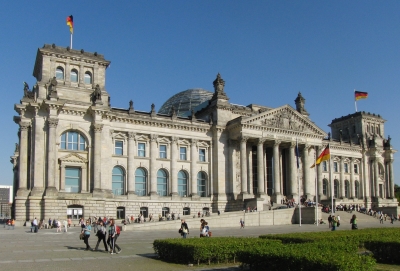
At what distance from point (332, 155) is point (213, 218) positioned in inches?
1698

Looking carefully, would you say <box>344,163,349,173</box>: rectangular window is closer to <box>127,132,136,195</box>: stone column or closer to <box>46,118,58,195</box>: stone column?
<box>127,132,136,195</box>: stone column

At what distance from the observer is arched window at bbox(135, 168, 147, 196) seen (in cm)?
6438

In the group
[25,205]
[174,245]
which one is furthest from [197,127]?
[174,245]

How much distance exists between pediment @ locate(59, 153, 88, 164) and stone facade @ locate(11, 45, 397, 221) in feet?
0.43

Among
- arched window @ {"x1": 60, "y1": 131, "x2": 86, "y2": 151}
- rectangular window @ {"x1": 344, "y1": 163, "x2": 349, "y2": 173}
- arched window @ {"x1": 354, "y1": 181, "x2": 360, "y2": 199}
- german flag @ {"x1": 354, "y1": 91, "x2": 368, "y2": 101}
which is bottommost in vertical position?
arched window @ {"x1": 354, "y1": 181, "x2": 360, "y2": 199}

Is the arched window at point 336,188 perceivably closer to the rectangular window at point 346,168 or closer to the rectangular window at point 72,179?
the rectangular window at point 346,168

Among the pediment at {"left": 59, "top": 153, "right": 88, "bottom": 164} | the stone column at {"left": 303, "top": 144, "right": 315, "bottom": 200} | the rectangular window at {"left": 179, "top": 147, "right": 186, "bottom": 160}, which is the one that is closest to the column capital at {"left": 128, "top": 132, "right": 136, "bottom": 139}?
the pediment at {"left": 59, "top": 153, "right": 88, "bottom": 164}

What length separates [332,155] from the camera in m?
89.1

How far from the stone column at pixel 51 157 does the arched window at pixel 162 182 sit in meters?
16.3

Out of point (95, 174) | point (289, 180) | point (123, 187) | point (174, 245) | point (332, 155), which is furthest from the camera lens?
point (332, 155)

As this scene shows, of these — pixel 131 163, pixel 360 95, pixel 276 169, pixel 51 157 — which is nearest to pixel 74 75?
pixel 51 157

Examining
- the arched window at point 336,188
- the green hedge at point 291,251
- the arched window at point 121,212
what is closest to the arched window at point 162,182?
the arched window at point 121,212

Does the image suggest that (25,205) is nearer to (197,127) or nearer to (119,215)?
(119,215)

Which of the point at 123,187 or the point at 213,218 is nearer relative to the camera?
the point at 213,218
